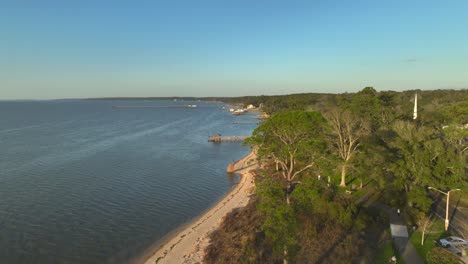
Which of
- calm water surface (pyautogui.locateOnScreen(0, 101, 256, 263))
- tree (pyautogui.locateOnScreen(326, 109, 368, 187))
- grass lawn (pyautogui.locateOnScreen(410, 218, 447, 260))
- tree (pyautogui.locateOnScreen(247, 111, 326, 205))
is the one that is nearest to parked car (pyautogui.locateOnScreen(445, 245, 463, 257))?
grass lawn (pyautogui.locateOnScreen(410, 218, 447, 260))

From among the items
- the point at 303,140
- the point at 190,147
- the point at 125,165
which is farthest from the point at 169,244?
the point at 190,147

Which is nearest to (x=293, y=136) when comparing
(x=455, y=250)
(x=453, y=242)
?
(x=453, y=242)

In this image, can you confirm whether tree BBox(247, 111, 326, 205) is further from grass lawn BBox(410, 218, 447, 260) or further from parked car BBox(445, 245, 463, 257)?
parked car BBox(445, 245, 463, 257)

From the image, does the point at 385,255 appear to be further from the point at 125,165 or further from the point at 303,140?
the point at 125,165

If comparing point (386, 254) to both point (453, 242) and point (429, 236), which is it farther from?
point (453, 242)

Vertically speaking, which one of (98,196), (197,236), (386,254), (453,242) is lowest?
(197,236)
